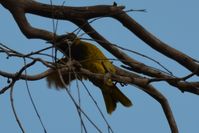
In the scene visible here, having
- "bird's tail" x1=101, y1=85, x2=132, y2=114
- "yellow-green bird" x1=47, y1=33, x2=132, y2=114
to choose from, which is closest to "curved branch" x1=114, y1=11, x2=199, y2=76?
"yellow-green bird" x1=47, y1=33, x2=132, y2=114

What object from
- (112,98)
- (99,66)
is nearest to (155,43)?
(99,66)

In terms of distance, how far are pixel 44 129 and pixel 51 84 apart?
1624 mm

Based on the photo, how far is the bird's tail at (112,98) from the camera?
371cm

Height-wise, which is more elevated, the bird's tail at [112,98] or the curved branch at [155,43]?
the bird's tail at [112,98]

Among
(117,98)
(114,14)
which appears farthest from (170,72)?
(117,98)

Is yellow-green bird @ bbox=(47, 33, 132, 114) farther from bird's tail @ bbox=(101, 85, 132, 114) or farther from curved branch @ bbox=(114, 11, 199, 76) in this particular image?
curved branch @ bbox=(114, 11, 199, 76)

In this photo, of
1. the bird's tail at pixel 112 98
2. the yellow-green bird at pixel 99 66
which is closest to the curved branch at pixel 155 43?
the yellow-green bird at pixel 99 66

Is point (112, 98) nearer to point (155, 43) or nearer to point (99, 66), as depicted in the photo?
point (99, 66)

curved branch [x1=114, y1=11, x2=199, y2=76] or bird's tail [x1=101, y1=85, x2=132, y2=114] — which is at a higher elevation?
bird's tail [x1=101, y1=85, x2=132, y2=114]

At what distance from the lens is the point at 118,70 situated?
10.6 ft

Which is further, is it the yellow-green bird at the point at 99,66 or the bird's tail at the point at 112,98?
the bird's tail at the point at 112,98

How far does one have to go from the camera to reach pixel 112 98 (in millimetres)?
3873

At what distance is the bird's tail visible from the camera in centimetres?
371

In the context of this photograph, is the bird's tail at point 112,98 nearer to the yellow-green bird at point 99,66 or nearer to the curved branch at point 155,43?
the yellow-green bird at point 99,66
